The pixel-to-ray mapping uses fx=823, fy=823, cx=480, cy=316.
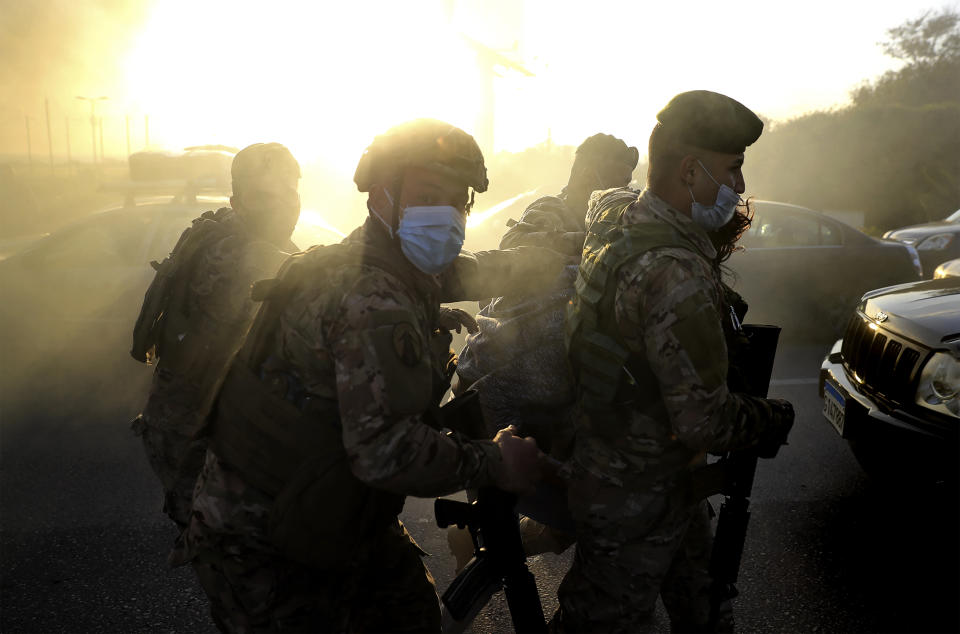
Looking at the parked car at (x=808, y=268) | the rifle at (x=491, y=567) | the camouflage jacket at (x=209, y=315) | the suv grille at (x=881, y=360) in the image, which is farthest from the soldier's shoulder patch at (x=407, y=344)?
the parked car at (x=808, y=268)

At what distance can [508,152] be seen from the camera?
4728cm

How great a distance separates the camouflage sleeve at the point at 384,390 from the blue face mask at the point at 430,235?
0.49ft

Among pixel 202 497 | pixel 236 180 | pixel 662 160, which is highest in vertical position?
pixel 662 160

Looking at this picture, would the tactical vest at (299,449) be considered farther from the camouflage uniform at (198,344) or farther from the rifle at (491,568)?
the camouflage uniform at (198,344)

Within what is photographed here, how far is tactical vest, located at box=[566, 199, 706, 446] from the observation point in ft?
6.75

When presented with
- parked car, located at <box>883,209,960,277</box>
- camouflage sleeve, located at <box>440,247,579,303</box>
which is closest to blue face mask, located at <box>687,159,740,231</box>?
camouflage sleeve, located at <box>440,247,579,303</box>

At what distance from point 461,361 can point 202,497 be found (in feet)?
3.61

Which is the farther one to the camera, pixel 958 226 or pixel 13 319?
pixel 958 226

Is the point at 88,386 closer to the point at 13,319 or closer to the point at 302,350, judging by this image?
the point at 13,319

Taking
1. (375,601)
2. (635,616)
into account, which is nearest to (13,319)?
(375,601)

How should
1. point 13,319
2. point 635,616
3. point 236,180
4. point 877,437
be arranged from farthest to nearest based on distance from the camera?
point 13,319
point 877,437
point 236,180
point 635,616

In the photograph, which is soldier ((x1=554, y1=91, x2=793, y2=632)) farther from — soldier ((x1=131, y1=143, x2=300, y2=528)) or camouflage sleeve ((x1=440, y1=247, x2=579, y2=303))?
soldier ((x1=131, y1=143, x2=300, y2=528))

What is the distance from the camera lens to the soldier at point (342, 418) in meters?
1.68

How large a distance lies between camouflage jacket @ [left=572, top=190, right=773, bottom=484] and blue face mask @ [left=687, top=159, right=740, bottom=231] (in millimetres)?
30
